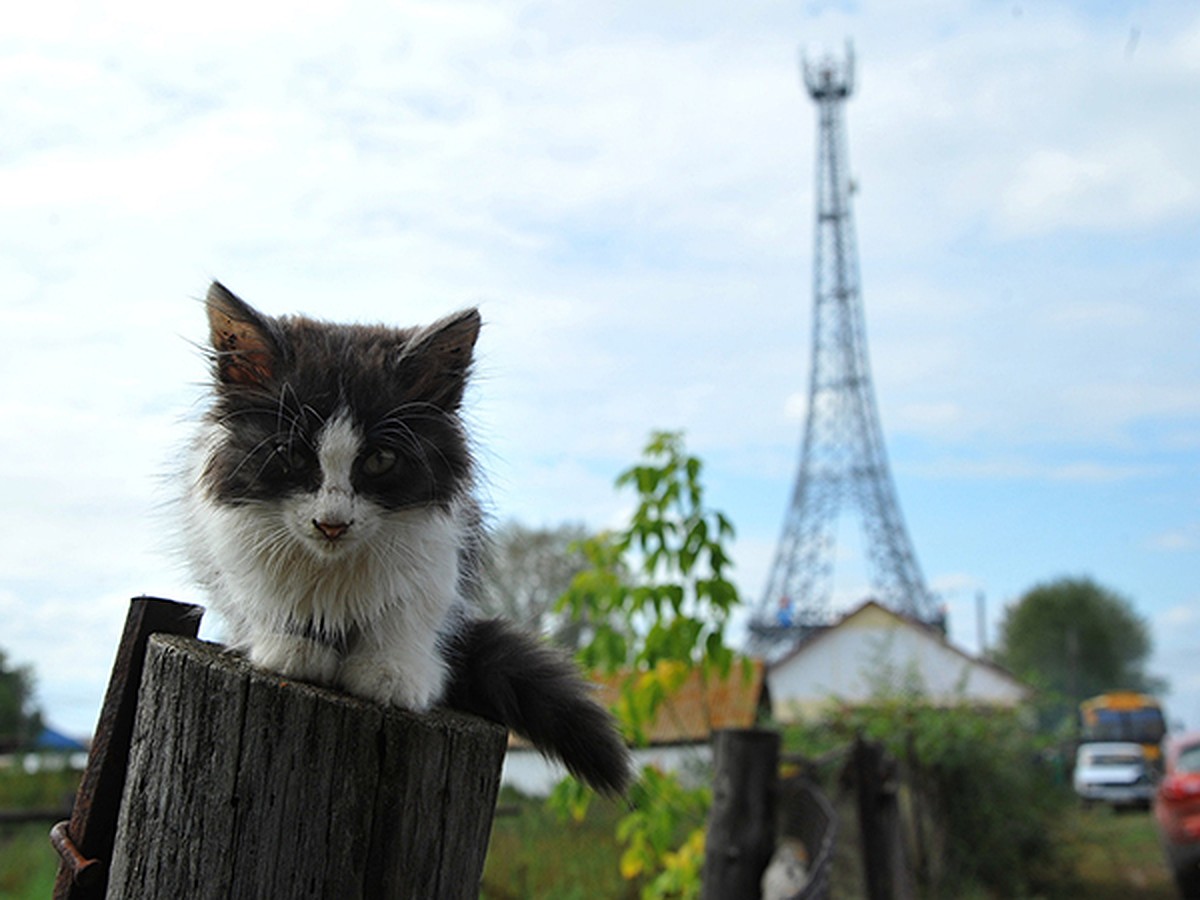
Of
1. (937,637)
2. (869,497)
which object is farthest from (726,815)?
(869,497)

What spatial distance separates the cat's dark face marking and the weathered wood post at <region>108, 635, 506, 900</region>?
396 mm

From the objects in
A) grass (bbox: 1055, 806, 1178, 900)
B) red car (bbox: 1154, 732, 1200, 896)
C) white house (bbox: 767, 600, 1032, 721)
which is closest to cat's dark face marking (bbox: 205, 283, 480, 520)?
white house (bbox: 767, 600, 1032, 721)

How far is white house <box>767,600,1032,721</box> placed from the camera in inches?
527

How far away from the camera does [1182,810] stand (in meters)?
12.3

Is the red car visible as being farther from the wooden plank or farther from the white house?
the wooden plank

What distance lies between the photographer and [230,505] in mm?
2258

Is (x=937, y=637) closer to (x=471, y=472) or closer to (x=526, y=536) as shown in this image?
(x=526, y=536)

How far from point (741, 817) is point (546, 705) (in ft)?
8.46

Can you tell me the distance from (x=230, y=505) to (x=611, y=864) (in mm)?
7366

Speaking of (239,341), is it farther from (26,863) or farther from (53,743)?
(53,743)

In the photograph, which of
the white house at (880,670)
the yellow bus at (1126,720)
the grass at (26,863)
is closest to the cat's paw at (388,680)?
the grass at (26,863)

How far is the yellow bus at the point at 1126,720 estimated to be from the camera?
41.8 meters

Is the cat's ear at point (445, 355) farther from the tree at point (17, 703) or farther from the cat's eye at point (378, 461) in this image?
the tree at point (17, 703)

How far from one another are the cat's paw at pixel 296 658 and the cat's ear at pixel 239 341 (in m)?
0.53
